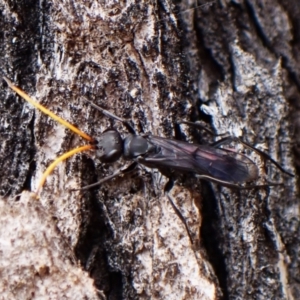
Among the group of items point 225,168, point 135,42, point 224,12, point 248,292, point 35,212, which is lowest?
point 248,292

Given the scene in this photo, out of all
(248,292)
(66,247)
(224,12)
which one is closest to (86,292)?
(66,247)

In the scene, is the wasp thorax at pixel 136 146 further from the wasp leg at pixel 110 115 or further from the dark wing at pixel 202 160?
the wasp leg at pixel 110 115

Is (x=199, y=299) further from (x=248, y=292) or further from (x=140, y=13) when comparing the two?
(x=140, y=13)

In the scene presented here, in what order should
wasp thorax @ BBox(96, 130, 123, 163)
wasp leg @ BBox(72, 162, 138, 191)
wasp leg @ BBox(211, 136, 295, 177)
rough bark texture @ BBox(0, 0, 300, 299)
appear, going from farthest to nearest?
wasp leg @ BBox(211, 136, 295, 177), wasp thorax @ BBox(96, 130, 123, 163), wasp leg @ BBox(72, 162, 138, 191), rough bark texture @ BBox(0, 0, 300, 299)

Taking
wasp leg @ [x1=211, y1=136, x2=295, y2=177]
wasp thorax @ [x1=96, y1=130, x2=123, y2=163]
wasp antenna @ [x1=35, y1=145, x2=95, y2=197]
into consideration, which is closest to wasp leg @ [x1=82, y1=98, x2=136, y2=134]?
wasp thorax @ [x1=96, y1=130, x2=123, y2=163]

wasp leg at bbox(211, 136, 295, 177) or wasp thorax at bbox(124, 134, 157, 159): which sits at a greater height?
wasp thorax at bbox(124, 134, 157, 159)

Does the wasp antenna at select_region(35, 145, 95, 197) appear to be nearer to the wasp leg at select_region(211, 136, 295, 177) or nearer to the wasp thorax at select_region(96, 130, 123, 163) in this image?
the wasp thorax at select_region(96, 130, 123, 163)

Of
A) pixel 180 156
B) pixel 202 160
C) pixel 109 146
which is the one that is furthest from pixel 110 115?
pixel 202 160

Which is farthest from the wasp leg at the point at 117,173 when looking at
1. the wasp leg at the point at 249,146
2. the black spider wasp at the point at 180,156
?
the wasp leg at the point at 249,146
